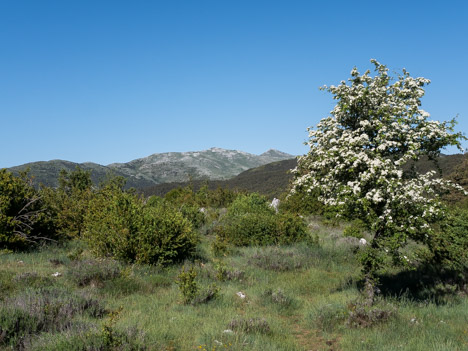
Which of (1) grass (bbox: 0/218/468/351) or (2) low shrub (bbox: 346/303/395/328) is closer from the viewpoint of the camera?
(1) grass (bbox: 0/218/468/351)

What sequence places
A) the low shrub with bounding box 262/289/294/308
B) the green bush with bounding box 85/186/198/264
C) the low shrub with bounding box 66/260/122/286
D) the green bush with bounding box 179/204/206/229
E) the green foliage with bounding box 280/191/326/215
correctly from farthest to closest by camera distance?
1. the green foliage with bounding box 280/191/326/215
2. the green bush with bounding box 179/204/206/229
3. the green bush with bounding box 85/186/198/264
4. the low shrub with bounding box 66/260/122/286
5. the low shrub with bounding box 262/289/294/308

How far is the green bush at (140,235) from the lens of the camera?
11523 mm

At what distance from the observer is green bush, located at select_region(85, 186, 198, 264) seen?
37.8 ft

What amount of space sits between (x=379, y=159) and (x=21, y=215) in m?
13.8

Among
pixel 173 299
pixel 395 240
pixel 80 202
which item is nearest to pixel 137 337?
pixel 173 299

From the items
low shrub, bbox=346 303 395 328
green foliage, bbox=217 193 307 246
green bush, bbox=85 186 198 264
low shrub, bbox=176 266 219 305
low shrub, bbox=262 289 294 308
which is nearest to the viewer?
low shrub, bbox=346 303 395 328

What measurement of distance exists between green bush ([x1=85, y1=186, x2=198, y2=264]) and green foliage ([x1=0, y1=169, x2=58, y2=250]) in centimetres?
292

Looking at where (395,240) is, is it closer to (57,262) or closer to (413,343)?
(413,343)

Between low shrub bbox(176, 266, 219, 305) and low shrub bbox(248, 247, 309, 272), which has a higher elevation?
low shrub bbox(176, 266, 219, 305)

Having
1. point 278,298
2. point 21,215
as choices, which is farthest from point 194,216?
point 278,298

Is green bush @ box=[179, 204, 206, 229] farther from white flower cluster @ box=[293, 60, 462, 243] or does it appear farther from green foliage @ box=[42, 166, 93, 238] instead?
white flower cluster @ box=[293, 60, 462, 243]

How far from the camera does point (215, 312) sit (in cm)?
736

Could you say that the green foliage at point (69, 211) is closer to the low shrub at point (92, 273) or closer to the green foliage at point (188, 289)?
the low shrub at point (92, 273)

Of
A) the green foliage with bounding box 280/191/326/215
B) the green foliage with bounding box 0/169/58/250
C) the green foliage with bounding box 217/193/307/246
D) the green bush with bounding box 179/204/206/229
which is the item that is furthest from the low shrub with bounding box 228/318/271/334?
the green foliage with bounding box 280/191/326/215
